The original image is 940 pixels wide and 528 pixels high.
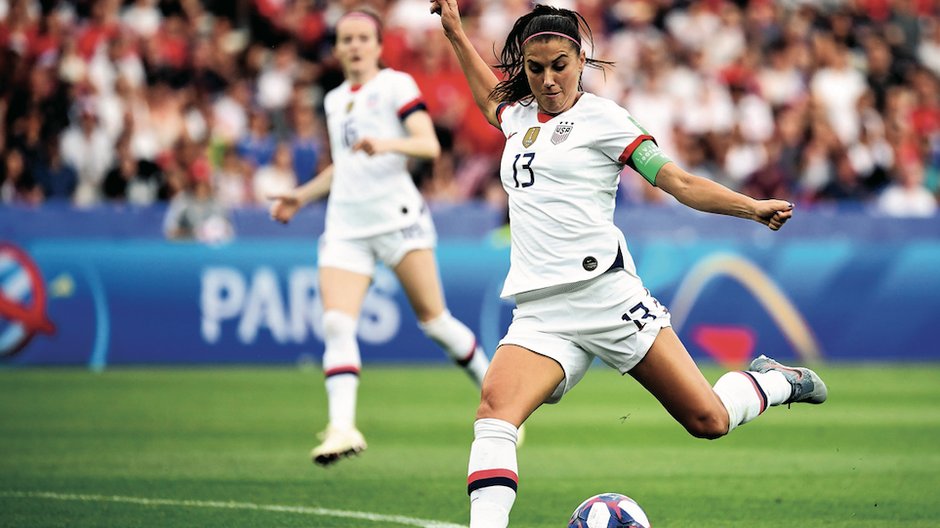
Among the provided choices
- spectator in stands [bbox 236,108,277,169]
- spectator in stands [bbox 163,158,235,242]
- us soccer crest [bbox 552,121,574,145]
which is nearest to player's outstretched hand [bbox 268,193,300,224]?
us soccer crest [bbox 552,121,574,145]

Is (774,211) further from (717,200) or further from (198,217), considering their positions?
(198,217)

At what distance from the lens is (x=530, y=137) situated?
6289 mm

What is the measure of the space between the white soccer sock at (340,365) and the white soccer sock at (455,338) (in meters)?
0.68

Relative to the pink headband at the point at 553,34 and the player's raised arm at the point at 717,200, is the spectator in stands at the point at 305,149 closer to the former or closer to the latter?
the pink headband at the point at 553,34

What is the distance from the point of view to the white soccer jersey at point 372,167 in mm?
9844

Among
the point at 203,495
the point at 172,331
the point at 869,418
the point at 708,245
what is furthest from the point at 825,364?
the point at 203,495

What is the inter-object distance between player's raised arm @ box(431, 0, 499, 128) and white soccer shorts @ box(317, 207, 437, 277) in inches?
109

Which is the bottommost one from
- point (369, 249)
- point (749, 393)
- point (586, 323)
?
point (749, 393)

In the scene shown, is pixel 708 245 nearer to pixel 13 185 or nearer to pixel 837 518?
pixel 13 185

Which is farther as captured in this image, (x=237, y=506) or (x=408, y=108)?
(x=408, y=108)

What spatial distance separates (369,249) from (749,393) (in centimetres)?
381

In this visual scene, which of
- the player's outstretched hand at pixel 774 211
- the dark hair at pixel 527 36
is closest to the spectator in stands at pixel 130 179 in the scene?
the dark hair at pixel 527 36

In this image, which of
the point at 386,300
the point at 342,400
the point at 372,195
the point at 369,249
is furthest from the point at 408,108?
the point at 386,300

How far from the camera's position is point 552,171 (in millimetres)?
6195
